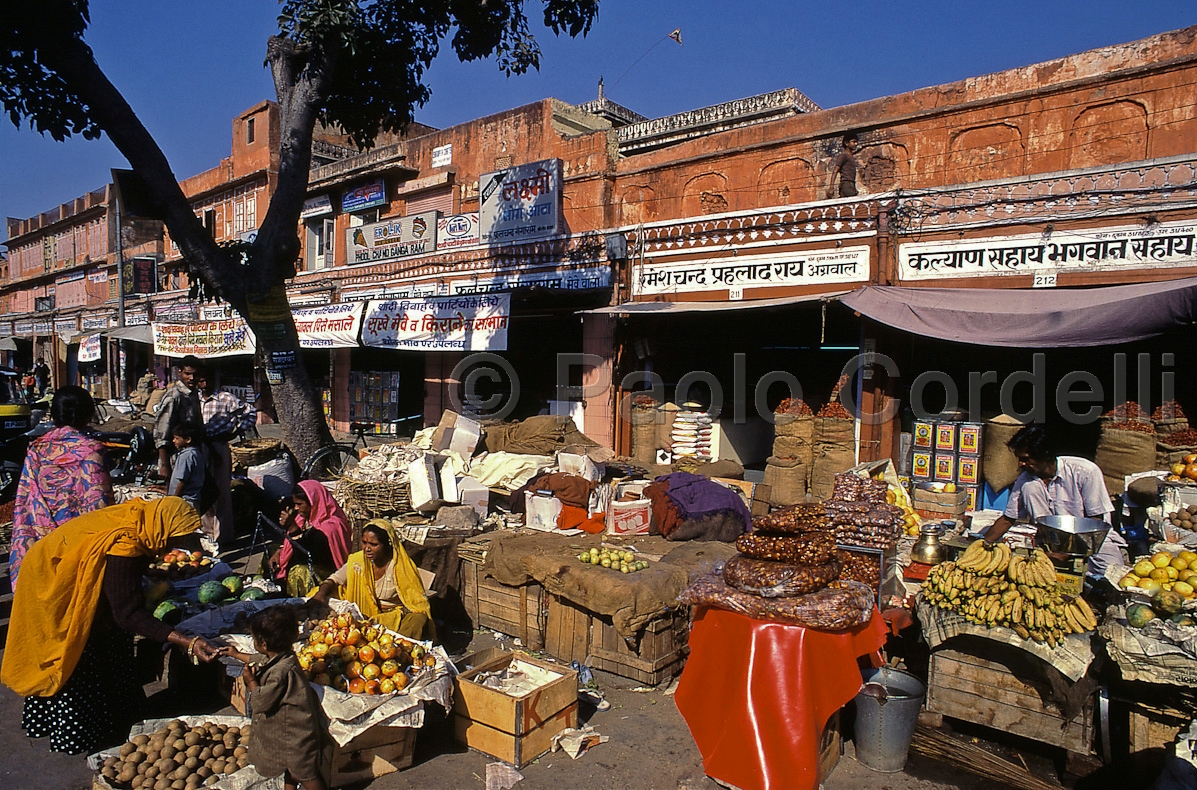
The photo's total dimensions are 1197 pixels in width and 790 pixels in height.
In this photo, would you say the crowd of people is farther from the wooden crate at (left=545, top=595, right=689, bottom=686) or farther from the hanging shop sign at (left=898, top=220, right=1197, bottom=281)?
the hanging shop sign at (left=898, top=220, right=1197, bottom=281)

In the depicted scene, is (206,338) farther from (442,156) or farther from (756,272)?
(756,272)

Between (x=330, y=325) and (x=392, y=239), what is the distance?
2.36 metres

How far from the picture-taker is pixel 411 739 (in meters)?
3.99

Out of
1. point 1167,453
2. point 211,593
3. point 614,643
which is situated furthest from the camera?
point 1167,453

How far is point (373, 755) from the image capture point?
387 cm

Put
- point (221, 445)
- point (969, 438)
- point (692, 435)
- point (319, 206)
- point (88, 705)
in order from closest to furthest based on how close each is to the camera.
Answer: point (88, 705) < point (221, 445) < point (969, 438) < point (692, 435) < point (319, 206)

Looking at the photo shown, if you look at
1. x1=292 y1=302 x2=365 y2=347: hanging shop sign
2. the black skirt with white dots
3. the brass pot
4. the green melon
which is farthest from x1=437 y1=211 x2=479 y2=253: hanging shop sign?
the green melon

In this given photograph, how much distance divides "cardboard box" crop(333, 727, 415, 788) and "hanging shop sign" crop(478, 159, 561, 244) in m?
9.80

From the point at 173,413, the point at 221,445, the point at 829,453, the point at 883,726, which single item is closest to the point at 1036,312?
the point at 829,453

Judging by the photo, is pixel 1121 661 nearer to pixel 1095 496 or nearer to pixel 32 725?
pixel 1095 496

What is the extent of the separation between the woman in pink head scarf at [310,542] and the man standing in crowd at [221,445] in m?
→ 2.47

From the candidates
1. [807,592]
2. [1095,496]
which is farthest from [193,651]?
[1095,496]

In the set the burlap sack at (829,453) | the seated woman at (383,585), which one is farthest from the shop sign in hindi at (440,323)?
the seated woman at (383,585)

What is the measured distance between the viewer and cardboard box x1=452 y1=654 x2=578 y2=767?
4020 mm
